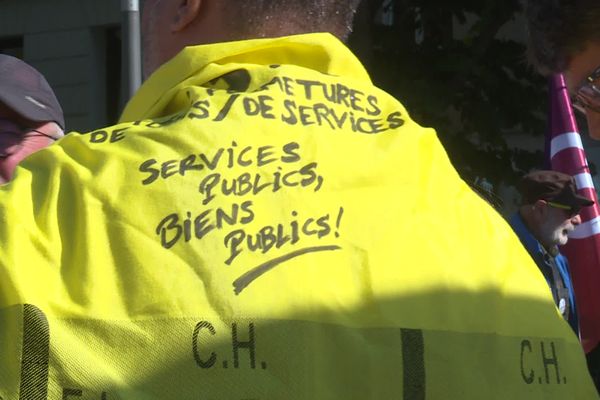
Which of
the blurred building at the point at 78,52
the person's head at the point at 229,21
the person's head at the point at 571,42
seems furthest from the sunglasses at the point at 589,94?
the blurred building at the point at 78,52

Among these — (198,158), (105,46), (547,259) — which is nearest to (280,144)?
(198,158)

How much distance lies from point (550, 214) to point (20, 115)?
115 inches

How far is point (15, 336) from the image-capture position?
1.28 meters

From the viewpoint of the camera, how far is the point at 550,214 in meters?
5.58

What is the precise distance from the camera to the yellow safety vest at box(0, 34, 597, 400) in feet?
4.30

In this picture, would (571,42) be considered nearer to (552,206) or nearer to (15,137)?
(15,137)

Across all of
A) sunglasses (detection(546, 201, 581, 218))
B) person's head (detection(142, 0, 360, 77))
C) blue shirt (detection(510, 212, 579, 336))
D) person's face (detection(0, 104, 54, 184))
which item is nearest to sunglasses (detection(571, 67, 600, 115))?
person's head (detection(142, 0, 360, 77))

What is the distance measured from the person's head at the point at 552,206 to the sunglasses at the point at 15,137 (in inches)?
108

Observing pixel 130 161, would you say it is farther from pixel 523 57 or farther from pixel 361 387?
pixel 523 57

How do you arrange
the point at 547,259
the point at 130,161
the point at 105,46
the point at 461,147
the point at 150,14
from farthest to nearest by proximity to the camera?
the point at 105,46 < the point at 461,147 < the point at 547,259 < the point at 150,14 < the point at 130,161

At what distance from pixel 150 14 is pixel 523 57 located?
6587mm

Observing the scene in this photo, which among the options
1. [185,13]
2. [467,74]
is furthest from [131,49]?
[185,13]

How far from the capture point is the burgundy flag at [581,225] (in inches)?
211

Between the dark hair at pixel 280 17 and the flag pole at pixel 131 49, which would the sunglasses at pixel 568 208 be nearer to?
the flag pole at pixel 131 49
